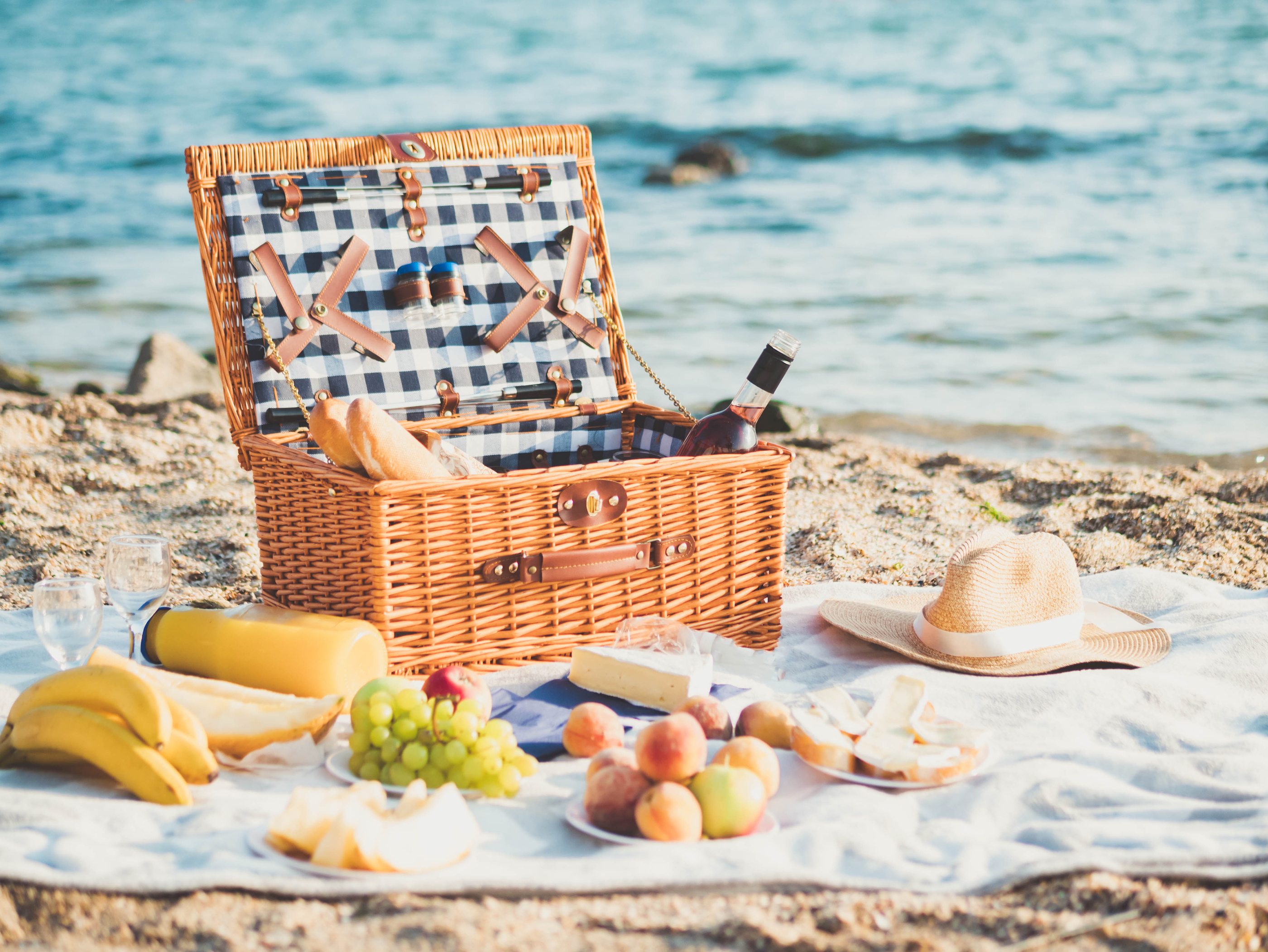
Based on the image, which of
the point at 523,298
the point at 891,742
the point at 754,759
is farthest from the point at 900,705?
the point at 523,298

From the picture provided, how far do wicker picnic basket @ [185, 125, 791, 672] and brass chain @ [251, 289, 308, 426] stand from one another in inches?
1.5

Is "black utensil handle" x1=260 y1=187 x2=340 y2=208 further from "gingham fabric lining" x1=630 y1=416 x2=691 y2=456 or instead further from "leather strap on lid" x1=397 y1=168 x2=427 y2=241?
"gingham fabric lining" x1=630 y1=416 x2=691 y2=456

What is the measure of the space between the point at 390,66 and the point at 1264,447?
1871 centimetres

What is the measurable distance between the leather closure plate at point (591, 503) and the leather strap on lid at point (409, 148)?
1.12 meters

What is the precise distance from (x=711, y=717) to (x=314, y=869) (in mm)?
651

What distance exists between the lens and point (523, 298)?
2877mm

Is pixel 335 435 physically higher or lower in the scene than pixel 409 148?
lower

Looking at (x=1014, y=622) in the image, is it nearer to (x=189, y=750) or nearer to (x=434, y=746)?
(x=434, y=746)

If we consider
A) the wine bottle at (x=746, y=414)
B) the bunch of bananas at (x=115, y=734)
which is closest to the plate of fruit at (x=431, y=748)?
the bunch of bananas at (x=115, y=734)

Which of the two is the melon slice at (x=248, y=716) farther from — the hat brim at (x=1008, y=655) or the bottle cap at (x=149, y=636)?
the hat brim at (x=1008, y=655)

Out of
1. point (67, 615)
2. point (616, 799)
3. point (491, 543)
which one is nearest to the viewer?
point (616, 799)

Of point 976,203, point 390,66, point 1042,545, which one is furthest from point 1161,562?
point 390,66

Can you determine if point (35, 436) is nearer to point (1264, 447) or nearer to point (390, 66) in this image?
point (1264, 447)

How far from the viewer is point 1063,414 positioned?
5.27 m
